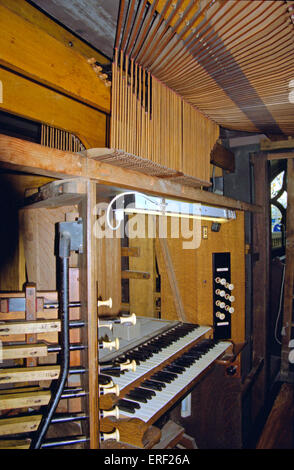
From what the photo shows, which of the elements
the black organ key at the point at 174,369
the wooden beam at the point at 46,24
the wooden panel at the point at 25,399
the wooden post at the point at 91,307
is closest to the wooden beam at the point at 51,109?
the wooden beam at the point at 46,24

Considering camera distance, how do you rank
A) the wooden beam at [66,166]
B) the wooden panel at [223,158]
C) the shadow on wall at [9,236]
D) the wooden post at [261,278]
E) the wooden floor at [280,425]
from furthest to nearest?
the wooden post at [261,278] → the wooden panel at [223,158] → the wooden floor at [280,425] → the shadow on wall at [9,236] → the wooden beam at [66,166]

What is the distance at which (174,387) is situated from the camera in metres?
2.19

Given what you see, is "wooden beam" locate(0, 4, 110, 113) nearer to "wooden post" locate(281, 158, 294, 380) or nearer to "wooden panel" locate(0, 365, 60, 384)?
"wooden panel" locate(0, 365, 60, 384)

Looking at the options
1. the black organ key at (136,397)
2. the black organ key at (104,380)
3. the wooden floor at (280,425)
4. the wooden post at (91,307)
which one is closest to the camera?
the wooden post at (91,307)

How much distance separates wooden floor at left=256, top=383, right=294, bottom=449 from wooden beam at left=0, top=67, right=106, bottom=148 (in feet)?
11.1

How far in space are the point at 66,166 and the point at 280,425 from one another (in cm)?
366

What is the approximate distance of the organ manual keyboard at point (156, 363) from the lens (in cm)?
194

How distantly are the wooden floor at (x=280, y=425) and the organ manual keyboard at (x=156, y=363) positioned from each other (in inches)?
42.5

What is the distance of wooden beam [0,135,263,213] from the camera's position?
1141 mm

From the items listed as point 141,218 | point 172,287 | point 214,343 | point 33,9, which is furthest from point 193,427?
point 33,9

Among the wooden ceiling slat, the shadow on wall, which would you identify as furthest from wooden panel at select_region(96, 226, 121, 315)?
the wooden ceiling slat

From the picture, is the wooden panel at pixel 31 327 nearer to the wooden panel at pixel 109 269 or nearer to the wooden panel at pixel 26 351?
the wooden panel at pixel 26 351

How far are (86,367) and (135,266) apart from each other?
106 inches

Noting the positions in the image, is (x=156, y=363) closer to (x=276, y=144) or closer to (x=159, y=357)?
(x=159, y=357)
